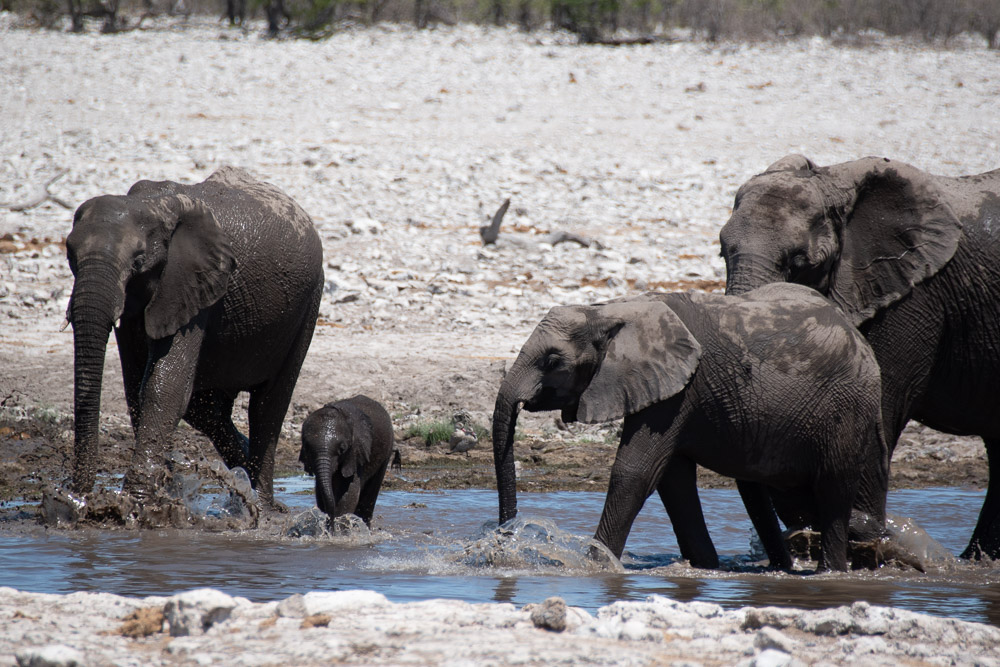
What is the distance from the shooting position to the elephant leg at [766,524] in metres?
6.82

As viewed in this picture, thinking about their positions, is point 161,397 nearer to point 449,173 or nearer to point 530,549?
point 530,549

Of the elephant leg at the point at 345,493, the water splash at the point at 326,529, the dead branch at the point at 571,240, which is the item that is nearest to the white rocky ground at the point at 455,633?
the water splash at the point at 326,529

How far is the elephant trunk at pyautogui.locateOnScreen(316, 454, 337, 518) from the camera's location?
751 cm

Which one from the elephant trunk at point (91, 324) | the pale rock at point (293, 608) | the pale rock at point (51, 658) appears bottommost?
the pale rock at point (293, 608)

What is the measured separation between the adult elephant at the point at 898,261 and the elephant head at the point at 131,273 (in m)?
2.89

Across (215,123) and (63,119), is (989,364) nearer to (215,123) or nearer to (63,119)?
(215,123)

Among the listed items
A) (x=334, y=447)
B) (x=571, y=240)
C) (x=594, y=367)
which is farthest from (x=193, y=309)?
(x=571, y=240)

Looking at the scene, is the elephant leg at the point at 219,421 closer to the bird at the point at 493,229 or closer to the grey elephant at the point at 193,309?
the grey elephant at the point at 193,309

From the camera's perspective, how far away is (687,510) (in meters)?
6.51

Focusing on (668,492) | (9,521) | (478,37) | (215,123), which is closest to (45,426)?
(9,521)

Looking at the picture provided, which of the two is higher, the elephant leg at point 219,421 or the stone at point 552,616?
the stone at point 552,616

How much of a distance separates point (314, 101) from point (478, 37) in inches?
194

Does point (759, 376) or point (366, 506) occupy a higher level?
point (759, 376)

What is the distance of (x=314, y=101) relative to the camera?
20141mm
